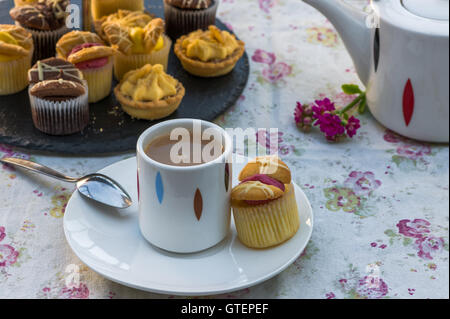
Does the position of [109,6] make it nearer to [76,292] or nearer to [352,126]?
[352,126]

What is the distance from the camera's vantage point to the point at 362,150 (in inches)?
43.6

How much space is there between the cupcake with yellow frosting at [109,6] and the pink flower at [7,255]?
0.66 metres

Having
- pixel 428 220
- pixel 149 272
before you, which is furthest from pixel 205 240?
pixel 428 220

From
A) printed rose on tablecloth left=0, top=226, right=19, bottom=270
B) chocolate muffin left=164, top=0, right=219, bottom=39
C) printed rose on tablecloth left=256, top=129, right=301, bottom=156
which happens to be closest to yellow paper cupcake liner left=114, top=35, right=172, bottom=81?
chocolate muffin left=164, top=0, right=219, bottom=39

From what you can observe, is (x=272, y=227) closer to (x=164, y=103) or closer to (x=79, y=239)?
(x=79, y=239)

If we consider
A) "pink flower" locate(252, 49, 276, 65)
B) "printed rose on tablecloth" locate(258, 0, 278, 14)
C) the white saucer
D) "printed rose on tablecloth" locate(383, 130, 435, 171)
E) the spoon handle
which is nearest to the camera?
the white saucer

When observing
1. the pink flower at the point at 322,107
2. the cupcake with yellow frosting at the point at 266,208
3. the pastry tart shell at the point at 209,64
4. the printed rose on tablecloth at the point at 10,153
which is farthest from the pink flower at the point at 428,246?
the printed rose on tablecloth at the point at 10,153

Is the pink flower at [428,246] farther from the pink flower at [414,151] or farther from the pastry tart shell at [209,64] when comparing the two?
the pastry tart shell at [209,64]

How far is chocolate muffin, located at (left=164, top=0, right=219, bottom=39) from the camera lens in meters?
1.37

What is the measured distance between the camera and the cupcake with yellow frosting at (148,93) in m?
1.12

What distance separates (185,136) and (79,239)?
0.62ft

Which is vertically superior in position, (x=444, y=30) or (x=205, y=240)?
(x=444, y=30)

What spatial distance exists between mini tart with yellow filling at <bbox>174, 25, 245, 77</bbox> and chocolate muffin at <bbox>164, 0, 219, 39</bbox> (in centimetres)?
9

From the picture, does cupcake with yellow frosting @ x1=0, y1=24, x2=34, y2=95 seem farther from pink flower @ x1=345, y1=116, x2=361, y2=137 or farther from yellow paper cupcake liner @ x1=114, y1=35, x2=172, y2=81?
pink flower @ x1=345, y1=116, x2=361, y2=137
